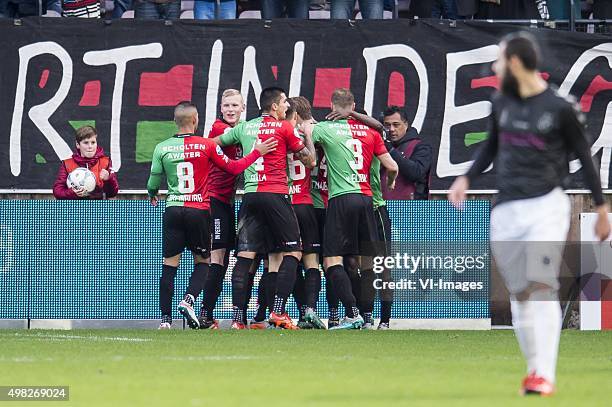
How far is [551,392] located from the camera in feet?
24.3

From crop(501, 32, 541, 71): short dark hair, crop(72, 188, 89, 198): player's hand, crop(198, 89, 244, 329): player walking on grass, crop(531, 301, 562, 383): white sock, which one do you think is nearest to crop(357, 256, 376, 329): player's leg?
crop(198, 89, 244, 329): player walking on grass

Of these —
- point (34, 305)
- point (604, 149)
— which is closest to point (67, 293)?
point (34, 305)

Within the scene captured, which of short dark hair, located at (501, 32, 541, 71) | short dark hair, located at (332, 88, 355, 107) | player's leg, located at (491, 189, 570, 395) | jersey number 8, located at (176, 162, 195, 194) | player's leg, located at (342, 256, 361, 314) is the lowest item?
player's leg, located at (342, 256, 361, 314)

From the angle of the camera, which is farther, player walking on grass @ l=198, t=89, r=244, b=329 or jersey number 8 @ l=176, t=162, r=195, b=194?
player walking on grass @ l=198, t=89, r=244, b=329

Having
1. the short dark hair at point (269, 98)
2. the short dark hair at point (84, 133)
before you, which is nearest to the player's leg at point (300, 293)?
the short dark hair at point (269, 98)

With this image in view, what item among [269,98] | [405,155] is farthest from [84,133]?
[405,155]

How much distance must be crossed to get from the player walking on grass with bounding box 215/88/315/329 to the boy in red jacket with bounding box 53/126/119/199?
1670 mm

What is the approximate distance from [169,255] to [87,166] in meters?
1.74

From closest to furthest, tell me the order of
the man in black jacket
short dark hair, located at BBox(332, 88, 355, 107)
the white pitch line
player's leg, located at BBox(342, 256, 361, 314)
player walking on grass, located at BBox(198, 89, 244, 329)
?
the white pitch line → short dark hair, located at BBox(332, 88, 355, 107) → player walking on grass, located at BBox(198, 89, 244, 329) → player's leg, located at BBox(342, 256, 361, 314) → the man in black jacket

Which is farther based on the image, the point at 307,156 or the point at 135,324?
the point at 135,324

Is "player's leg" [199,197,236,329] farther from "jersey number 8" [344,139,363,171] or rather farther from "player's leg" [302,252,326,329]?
"jersey number 8" [344,139,363,171]

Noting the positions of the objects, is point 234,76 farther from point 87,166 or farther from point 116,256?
point 116,256

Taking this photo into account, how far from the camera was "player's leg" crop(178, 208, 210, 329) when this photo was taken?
13.8m

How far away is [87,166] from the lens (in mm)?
15156
